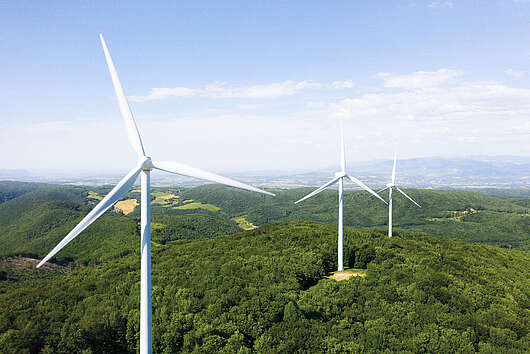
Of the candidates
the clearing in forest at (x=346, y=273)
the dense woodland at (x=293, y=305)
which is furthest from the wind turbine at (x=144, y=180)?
the clearing in forest at (x=346, y=273)

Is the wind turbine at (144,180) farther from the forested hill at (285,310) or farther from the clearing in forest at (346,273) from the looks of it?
the clearing in forest at (346,273)

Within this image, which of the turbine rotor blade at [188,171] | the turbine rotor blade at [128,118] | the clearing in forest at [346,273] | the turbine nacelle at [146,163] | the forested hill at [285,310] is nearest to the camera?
the turbine rotor blade at [188,171]

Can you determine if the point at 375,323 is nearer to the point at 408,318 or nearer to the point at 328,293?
the point at 408,318

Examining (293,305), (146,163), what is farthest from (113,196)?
(293,305)

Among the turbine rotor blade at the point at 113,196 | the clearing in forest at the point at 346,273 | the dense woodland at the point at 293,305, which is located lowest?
the clearing in forest at the point at 346,273

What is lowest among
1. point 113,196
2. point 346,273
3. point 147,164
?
point 346,273

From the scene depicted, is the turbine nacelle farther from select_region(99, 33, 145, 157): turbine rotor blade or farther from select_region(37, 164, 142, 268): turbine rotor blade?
select_region(99, 33, 145, 157): turbine rotor blade

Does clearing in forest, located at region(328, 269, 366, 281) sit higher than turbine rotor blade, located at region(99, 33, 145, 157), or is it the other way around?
turbine rotor blade, located at region(99, 33, 145, 157)

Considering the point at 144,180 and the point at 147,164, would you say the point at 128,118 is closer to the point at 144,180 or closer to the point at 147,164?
the point at 147,164

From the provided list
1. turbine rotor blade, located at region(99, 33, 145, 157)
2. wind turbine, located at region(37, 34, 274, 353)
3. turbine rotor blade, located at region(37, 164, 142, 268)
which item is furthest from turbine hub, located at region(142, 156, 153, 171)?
turbine rotor blade, located at region(99, 33, 145, 157)
